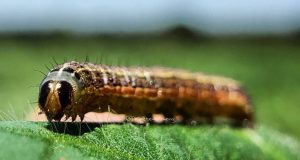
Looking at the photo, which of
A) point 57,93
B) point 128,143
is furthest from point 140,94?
point 128,143

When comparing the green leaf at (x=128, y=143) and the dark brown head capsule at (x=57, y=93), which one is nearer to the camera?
the green leaf at (x=128, y=143)

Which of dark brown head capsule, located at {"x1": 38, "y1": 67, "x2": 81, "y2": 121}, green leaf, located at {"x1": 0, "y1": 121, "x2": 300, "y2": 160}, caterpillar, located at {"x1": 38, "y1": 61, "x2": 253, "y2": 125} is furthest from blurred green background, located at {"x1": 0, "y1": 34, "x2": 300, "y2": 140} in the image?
dark brown head capsule, located at {"x1": 38, "y1": 67, "x2": 81, "y2": 121}

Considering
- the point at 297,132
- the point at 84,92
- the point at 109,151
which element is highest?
the point at 84,92

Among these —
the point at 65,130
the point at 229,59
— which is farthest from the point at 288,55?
the point at 65,130

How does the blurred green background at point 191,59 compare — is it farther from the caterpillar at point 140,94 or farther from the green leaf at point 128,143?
the green leaf at point 128,143

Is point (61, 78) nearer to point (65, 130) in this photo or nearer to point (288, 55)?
point (65, 130)

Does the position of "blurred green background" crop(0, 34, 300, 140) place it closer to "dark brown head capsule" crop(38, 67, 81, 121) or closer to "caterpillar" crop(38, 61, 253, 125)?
"caterpillar" crop(38, 61, 253, 125)

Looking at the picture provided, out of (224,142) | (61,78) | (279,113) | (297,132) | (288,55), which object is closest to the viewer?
(61,78)

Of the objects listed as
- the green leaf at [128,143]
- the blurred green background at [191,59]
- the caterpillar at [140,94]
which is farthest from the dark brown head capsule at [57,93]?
the blurred green background at [191,59]
